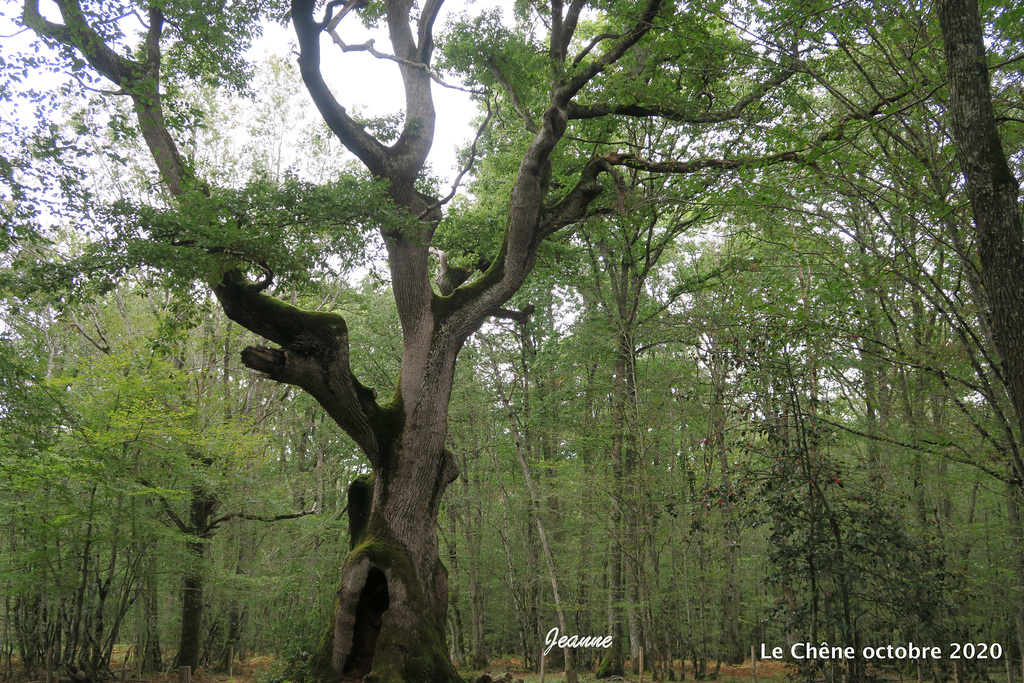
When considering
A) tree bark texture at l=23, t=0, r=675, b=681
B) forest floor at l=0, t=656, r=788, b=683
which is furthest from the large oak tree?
forest floor at l=0, t=656, r=788, b=683

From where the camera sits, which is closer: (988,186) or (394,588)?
(988,186)

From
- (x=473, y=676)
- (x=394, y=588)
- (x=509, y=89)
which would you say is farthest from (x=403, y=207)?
(x=473, y=676)

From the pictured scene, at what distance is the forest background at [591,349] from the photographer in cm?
557

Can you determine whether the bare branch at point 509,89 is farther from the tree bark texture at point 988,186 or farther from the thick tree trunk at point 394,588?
the tree bark texture at point 988,186

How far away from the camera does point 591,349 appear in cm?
1143

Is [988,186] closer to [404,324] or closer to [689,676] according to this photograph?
[404,324]

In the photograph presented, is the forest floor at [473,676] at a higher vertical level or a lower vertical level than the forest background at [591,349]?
lower

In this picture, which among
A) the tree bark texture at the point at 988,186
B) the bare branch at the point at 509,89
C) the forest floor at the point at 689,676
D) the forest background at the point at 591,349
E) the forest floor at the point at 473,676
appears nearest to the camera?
the tree bark texture at the point at 988,186

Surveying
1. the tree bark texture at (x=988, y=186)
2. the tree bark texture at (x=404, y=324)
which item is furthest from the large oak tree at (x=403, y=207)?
the tree bark texture at (x=988, y=186)

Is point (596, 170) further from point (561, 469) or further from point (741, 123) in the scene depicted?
point (561, 469)

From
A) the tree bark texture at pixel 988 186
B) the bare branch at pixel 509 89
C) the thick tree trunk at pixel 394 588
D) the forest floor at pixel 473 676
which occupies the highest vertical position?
the bare branch at pixel 509 89

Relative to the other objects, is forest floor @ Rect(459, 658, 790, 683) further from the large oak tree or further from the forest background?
the large oak tree

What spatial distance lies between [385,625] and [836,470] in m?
4.71

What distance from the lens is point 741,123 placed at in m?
8.47
